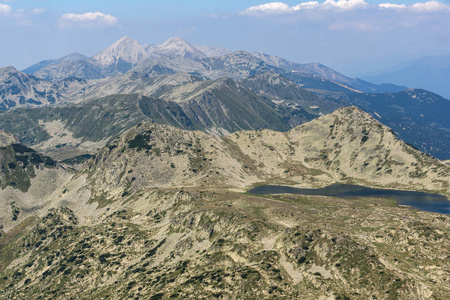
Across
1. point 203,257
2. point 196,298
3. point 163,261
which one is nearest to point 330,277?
point 196,298

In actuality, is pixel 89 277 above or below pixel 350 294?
below

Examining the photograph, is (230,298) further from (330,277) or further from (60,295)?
(60,295)

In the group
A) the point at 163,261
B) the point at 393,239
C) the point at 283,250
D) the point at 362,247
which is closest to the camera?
the point at 362,247

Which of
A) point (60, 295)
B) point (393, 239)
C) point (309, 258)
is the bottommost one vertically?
point (60, 295)

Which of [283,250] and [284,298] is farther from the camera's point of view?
[283,250]

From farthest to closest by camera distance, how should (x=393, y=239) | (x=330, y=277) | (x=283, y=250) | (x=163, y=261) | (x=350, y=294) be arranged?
(x=163, y=261)
(x=393, y=239)
(x=283, y=250)
(x=330, y=277)
(x=350, y=294)

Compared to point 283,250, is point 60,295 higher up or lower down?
lower down

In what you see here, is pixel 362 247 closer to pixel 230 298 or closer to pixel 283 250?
pixel 283 250

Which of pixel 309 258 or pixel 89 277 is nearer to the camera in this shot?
pixel 309 258

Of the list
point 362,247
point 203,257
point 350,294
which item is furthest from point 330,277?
point 203,257
